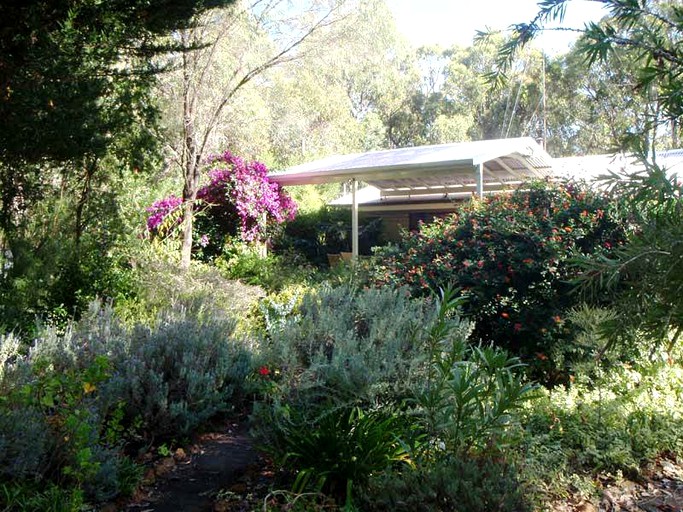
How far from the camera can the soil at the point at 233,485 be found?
11.3 feet

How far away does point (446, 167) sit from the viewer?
38.7 ft

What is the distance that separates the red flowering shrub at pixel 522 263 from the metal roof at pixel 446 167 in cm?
444

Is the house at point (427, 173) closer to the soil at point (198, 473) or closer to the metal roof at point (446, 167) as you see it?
the metal roof at point (446, 167)

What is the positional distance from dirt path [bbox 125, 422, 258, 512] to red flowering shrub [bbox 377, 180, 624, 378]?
2999 mm

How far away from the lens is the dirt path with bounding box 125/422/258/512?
3.46 meters

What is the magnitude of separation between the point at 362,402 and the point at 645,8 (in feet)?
8.92

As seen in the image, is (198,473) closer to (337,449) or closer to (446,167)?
(337,449)

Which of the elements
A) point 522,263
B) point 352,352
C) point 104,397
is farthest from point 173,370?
point 522,263

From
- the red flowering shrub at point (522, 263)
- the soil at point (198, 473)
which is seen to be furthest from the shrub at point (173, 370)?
the red flowering shrub at point (522, 263)

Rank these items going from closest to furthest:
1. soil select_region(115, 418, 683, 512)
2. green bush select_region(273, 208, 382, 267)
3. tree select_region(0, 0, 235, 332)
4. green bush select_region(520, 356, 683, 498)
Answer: soil select_region(115, 418, 683, 512)
green bush select_region(520, 356, 683, 498)
tree select_region(0, 0, 235, 332)
green bush select_region(273, 208, 382, 267)

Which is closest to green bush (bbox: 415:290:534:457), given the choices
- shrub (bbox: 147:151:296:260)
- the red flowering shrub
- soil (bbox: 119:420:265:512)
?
soil (bbox: 119:420:265:512)

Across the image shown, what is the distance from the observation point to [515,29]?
3.47 m

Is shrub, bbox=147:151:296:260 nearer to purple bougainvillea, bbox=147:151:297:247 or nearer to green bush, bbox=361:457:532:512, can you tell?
purple bougainvillea, bbox=147:151:297:247

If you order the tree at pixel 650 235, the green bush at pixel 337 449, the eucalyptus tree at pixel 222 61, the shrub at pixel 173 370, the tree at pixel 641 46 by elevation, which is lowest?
the green bush at pixel 337 449
